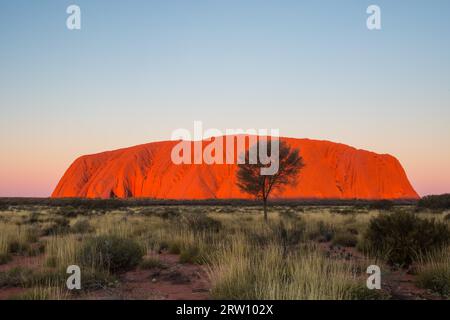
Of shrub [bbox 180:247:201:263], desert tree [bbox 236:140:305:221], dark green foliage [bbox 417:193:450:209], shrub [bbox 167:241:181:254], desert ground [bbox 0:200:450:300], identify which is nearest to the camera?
desert ground [bbox 0:200:450:300]

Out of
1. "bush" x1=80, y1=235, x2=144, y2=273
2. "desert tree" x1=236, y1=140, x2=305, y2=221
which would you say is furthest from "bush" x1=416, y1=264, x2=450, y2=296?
"desert tree" x1=236, y1=140, x2=305, y2=221

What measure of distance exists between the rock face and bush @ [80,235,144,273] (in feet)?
276

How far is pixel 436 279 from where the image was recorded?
6.95 metres

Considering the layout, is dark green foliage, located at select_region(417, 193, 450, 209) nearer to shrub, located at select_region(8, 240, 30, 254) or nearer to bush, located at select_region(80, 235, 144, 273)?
bush, located at select_region(80, 235, 144, 273)

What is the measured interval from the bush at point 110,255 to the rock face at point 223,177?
8410 cm

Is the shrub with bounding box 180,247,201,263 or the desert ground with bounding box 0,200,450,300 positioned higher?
the desert ground with bounding box 0,200,450,300

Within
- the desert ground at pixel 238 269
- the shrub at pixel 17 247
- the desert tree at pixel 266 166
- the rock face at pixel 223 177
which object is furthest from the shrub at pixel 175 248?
the rock face at pixel 223 177

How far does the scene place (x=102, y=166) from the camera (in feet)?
389

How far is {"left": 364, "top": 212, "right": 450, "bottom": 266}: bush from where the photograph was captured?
9359mm

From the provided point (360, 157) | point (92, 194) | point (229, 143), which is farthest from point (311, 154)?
point (92, 194)

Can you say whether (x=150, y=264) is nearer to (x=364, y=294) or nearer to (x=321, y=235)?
(x=364, y=294)


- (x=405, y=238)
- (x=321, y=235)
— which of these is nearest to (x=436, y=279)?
(x=405, y=238)
